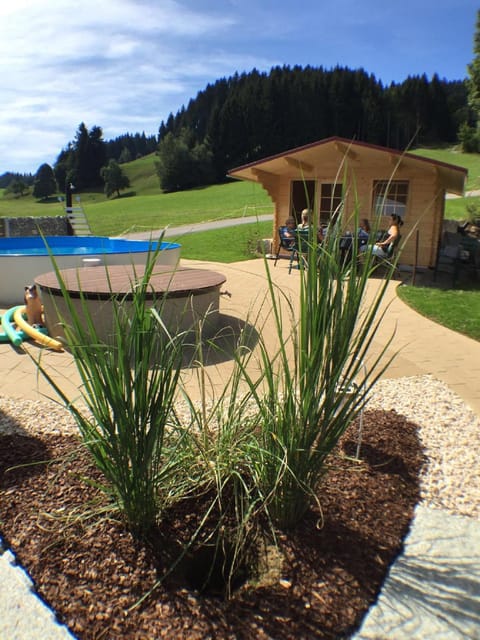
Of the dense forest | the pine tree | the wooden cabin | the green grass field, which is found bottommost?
the green grass field

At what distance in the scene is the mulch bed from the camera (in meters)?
1.66

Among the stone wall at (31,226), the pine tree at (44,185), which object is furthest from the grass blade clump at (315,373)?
the pine tree at (44,185)

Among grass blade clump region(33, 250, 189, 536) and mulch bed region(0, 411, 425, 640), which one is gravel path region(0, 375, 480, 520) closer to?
mulch bed region(0, 411, 425, 640)

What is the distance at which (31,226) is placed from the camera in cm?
1741

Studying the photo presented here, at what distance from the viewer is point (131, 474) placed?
1.87m

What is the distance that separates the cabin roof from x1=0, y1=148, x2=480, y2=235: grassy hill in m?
0.90

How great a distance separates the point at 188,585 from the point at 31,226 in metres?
17.8

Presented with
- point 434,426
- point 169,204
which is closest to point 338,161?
point 434,426

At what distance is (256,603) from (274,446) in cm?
57

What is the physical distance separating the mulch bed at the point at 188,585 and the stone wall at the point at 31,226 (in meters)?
15.6

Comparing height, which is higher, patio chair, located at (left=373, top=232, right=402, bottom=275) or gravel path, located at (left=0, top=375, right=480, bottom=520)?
patio chair, located at (left=373, top=232, right=402, bottom=275)

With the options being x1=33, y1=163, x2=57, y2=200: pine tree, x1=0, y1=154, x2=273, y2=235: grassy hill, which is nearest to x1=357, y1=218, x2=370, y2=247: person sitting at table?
x1=0, y1=154, x2=273, y2=235: grassy hill

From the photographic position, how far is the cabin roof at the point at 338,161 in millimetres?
9719

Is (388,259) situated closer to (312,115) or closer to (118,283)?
(118,283)
